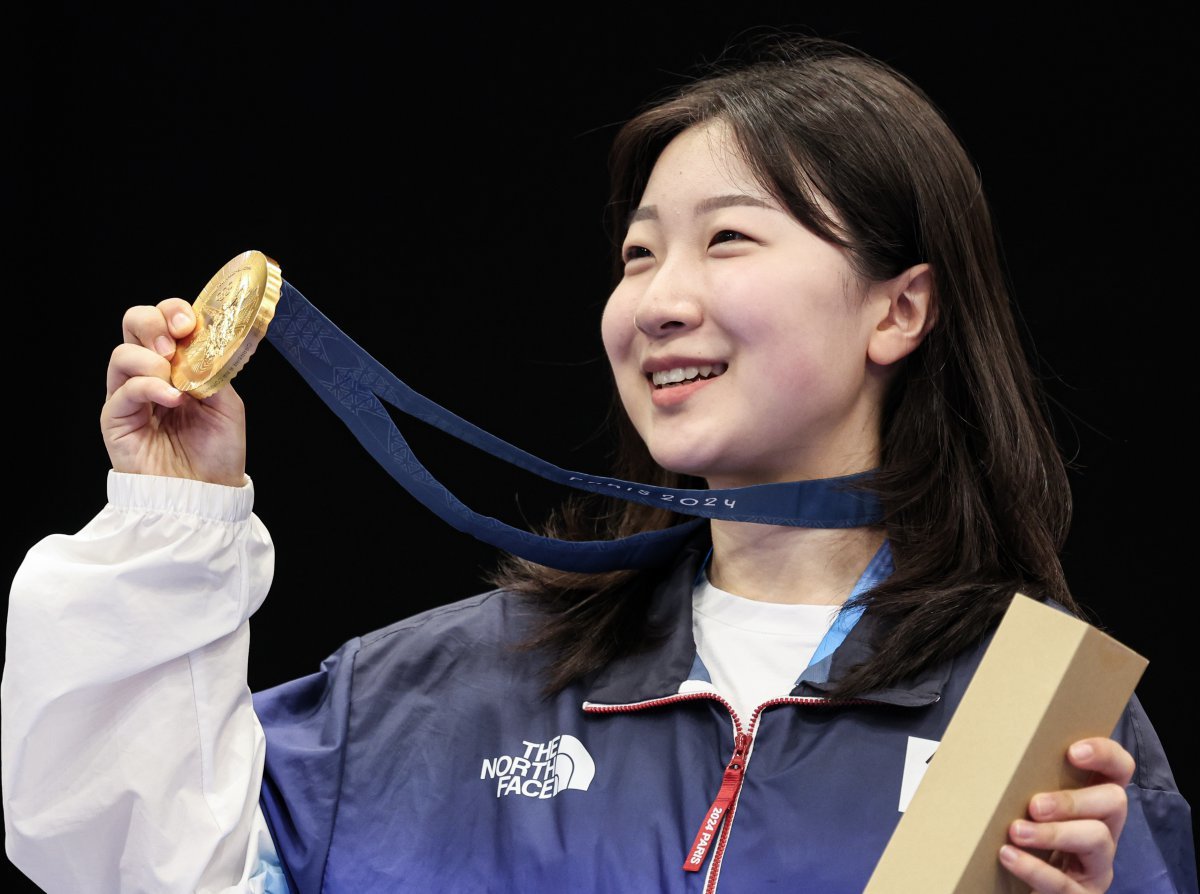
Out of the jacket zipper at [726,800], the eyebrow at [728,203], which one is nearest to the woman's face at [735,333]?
the eyebrow at [728,203]

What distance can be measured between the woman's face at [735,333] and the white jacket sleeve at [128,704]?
0.56 meters

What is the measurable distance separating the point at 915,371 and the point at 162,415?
3.15ft

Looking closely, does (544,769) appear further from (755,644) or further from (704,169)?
(704,169)

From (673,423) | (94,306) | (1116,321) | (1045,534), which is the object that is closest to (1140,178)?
(1116,321)

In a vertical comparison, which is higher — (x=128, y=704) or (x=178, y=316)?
(x=178, y=316)

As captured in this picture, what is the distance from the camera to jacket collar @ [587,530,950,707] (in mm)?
1833

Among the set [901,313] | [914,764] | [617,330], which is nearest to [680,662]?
[914,764]

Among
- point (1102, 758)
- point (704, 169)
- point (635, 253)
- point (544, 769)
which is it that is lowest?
point (544, 769)

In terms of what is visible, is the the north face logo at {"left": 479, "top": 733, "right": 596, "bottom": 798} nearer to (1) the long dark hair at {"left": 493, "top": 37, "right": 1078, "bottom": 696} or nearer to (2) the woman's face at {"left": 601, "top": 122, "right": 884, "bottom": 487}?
(1) the long dark hair at {"left": 493, "top": 37, "right": 1078, "bottom": 696}

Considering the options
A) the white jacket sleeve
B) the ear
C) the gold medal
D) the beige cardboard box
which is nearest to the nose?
the ear

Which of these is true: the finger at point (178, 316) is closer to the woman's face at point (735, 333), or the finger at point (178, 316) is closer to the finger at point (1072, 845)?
the woman's face at point (735, 333)

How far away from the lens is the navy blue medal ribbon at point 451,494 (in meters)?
1.89

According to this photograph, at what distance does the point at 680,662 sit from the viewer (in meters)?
1.96

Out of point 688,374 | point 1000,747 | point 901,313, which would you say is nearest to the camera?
point 1000,747
